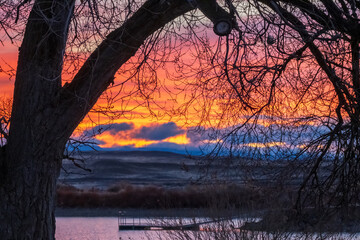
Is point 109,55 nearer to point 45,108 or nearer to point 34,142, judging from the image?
point 45,108

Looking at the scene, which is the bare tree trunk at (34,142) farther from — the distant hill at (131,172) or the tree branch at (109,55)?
the distant hill at (131,172)

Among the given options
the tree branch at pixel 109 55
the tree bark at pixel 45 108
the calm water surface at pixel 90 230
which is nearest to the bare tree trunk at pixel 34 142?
the tree bark at pixel 45 108

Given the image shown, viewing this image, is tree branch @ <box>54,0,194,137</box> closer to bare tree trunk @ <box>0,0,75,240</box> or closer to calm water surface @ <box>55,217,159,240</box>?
bare tree trunk @ <box>0,0,75,240</box>

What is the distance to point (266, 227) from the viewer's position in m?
12.1

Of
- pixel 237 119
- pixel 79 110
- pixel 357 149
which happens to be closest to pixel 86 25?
pixel 79 110

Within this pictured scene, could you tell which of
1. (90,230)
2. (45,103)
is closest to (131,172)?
(90,230)

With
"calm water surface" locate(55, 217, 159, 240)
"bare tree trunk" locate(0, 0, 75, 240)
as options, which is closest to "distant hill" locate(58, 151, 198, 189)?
"calm water surface" locate(55, 217, 159, 240)

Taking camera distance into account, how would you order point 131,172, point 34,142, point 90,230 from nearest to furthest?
point 34,142 → point 90,230 → point 131,172

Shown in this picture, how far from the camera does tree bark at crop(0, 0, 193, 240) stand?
612cm

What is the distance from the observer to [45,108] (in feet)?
20.4

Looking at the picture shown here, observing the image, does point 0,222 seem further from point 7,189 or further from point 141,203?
point 141,203

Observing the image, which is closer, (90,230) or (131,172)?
(90,230)

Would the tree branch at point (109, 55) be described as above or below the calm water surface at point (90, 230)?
above

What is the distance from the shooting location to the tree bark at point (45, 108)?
20.1 ft
